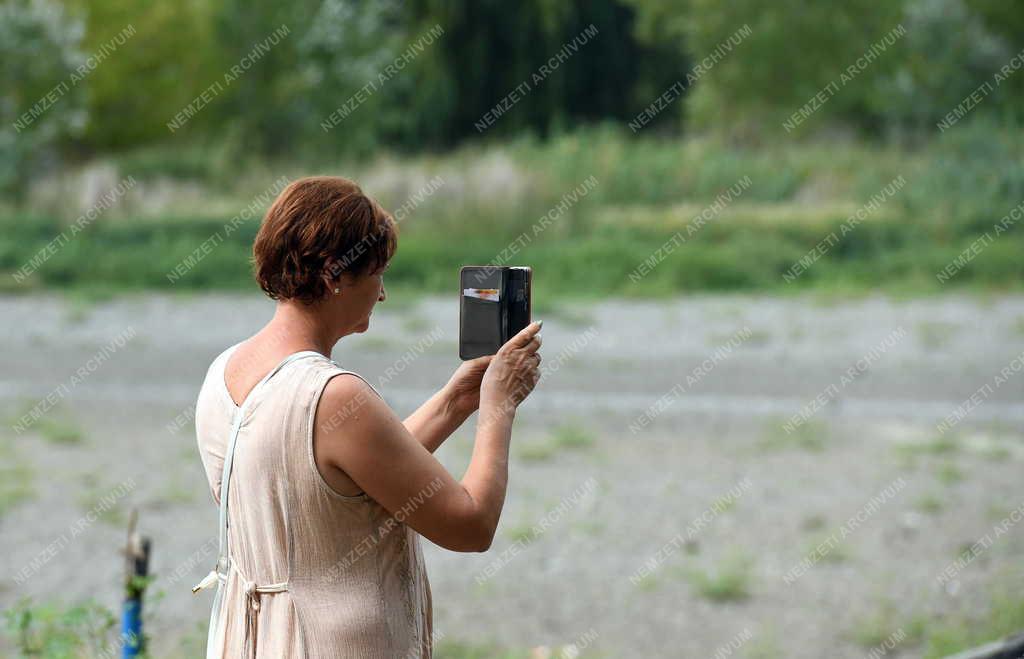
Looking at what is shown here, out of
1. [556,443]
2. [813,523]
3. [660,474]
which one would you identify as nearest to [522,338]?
[813,523]

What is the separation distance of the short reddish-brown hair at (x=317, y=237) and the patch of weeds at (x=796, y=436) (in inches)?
228

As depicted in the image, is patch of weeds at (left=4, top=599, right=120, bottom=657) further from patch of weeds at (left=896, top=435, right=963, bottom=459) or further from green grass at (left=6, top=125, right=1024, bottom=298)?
green grass at (left=6, top=125, right=1024, bottom=298)

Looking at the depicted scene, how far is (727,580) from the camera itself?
17.6 ft

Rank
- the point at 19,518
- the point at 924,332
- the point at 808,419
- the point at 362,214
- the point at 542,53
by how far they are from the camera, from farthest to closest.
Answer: the point at 542,53
the point at 924,332
the point at 808,419
the point at 19,518
the point at 362,214

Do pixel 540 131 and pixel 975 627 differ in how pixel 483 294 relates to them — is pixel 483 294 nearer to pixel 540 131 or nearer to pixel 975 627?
pixel 975 627

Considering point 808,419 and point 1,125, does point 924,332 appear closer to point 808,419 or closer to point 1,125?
point 808,419

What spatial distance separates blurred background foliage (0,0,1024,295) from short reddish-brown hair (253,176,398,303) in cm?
1133

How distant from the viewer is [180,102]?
75.3ft

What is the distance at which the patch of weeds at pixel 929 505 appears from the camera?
20.6 ft

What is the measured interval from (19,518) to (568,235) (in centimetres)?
981

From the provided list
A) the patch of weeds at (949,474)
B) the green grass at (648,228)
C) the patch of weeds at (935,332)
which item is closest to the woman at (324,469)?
the patch of weeds at (949,474)

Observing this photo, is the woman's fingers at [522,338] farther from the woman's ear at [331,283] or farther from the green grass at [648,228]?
the green grass at [648,228]

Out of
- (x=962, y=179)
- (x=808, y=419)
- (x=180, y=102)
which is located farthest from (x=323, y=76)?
(x=808, y=419)

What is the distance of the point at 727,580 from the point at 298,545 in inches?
145
